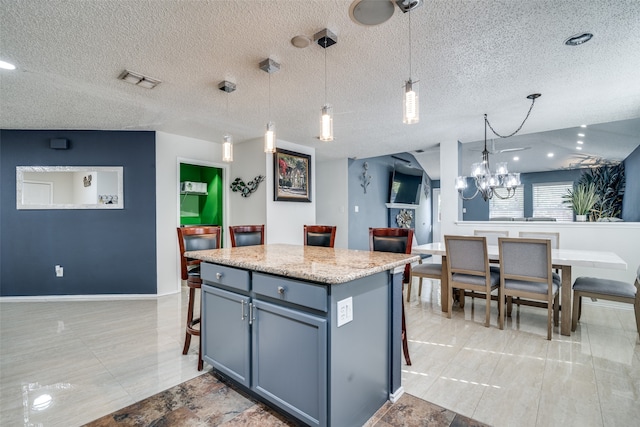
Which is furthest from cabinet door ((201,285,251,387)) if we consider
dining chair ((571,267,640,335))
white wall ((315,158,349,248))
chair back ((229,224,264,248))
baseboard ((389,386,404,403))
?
white wall ((315,158,349,248))

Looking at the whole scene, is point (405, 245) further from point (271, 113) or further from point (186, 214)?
point (186, 214)

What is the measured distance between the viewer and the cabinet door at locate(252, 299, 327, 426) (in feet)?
4.72

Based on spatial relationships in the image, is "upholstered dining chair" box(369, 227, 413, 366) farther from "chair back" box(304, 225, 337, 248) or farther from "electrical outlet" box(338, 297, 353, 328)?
"electrical outlet" box(338, 297, 353, 328)

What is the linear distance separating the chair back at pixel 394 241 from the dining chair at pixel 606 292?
186cm

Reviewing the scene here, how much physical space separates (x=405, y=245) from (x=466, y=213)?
742 centimetres

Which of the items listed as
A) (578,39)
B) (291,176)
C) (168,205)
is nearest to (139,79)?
(168,205)

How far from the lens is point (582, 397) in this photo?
189cm

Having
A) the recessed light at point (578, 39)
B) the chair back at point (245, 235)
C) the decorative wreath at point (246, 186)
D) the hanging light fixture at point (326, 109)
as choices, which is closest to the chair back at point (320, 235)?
the chair back at point (245, 235)

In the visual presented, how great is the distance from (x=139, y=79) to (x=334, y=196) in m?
4.54

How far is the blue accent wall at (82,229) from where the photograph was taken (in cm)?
425

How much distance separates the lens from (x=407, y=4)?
5.62 ft

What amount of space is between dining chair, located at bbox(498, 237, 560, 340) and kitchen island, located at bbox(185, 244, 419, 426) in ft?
5.39

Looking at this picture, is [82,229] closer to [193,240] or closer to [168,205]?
[168,205]

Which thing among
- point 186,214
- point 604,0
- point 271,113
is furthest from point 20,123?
point 604,0
